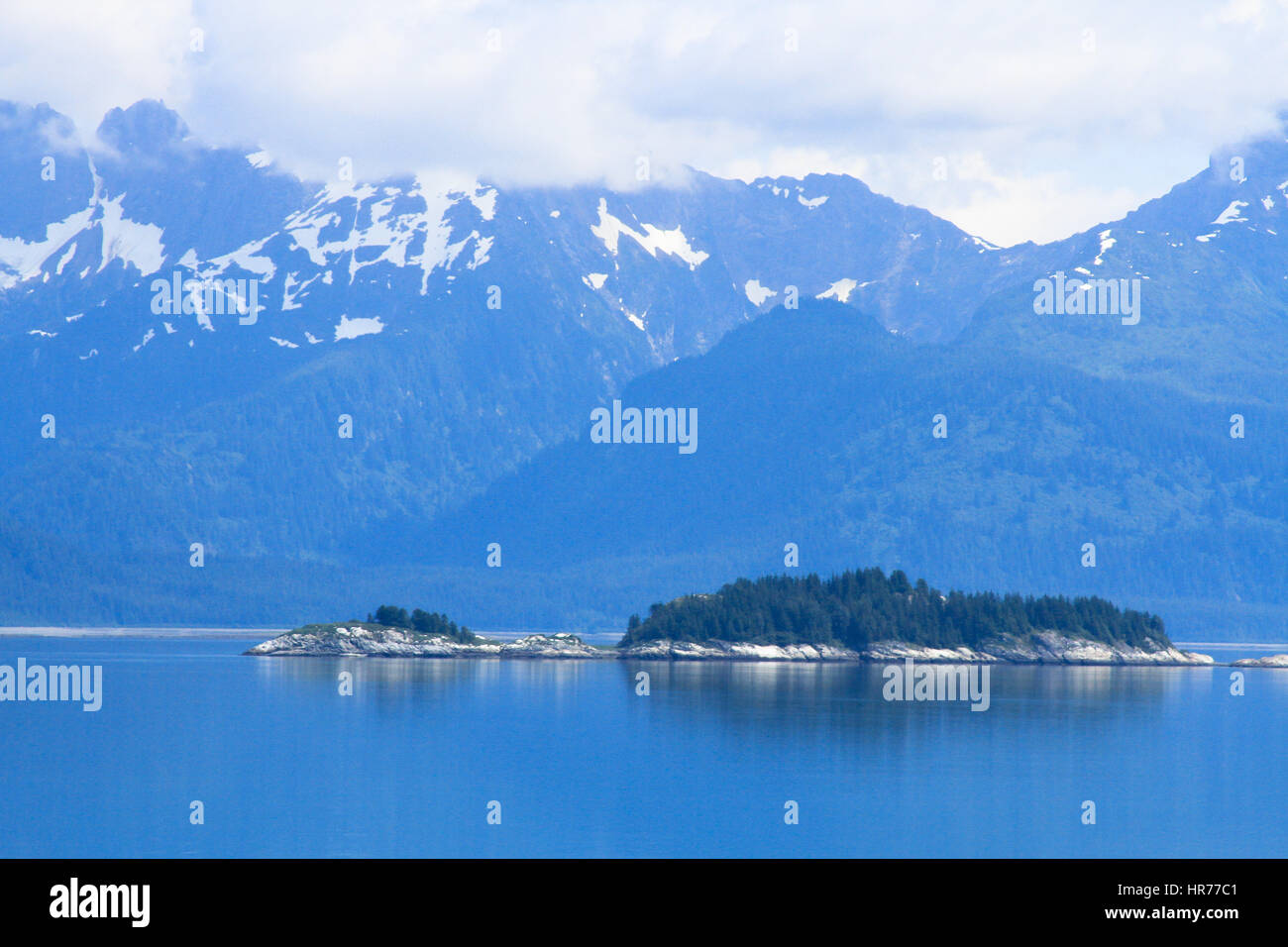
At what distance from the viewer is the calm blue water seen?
74438 mm

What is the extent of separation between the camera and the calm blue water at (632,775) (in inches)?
2931

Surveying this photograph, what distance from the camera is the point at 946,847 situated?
7338 cm

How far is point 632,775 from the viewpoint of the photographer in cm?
9456

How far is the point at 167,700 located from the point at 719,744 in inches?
1958

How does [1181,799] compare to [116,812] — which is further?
[1181,799]

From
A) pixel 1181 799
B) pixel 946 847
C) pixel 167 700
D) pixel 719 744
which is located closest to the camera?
pixel 946 847

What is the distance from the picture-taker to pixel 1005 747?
10906 cm
